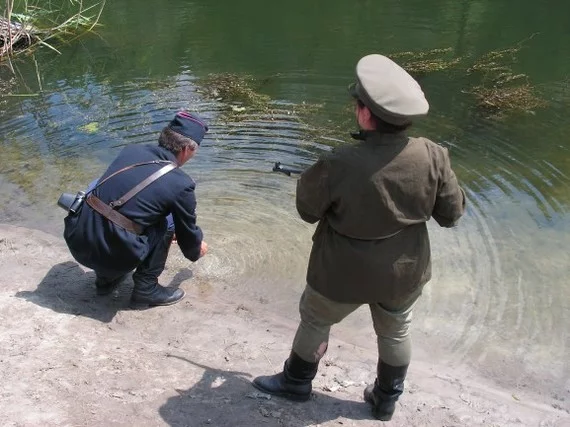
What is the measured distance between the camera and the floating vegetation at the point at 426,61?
9742mm

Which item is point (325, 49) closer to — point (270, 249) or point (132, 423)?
point (270, 249)

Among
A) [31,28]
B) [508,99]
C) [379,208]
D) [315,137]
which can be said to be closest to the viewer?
[379,208]

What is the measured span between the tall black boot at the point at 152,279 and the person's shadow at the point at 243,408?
1.02 m

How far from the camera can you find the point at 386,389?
288 cm

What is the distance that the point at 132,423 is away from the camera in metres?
2.74

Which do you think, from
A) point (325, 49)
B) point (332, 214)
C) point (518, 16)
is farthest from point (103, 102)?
point (518, 16)

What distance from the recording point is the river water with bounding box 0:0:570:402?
4.34m

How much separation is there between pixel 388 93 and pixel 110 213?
198 centimetres

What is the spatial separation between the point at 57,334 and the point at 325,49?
29.4ft

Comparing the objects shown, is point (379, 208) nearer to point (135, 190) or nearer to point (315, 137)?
point (135, 190)

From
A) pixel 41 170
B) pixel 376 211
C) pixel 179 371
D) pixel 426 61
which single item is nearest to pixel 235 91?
pixel 41 170

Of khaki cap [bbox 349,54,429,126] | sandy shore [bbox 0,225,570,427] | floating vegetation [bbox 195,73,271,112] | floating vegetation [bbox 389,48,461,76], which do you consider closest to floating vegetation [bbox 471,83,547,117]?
floating vegetation [bbox 389,48,461,76]

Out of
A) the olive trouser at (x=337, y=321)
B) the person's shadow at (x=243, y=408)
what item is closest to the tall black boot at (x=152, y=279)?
the person's shadow at (x=243, y=408)

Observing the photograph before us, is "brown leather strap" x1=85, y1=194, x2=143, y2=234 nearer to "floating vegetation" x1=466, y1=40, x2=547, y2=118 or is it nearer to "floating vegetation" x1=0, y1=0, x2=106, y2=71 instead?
"floating vegetation" x1=466, y1=40, x2=547, y2=118
